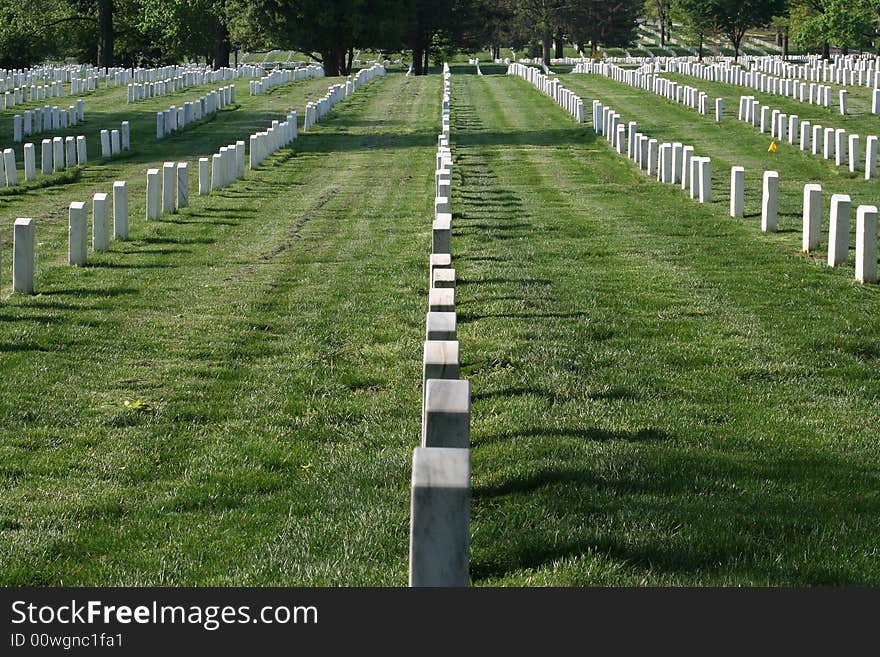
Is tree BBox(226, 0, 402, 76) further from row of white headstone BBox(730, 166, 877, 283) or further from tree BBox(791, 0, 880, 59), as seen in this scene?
row of white headstone BBox(730, 166, 877, 283)

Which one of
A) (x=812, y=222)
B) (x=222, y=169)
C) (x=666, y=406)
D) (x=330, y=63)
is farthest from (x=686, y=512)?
(x=330, y=63)

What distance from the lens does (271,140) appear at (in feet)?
121

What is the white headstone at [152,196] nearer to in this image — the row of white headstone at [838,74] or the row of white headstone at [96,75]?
the row of white headstone at [838,74]

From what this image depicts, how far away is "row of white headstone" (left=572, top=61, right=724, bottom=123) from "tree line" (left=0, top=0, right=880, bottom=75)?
1270 centimetres

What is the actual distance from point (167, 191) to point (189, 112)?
26.3 m

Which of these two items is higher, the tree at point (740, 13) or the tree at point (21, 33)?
the tree at point (740, 13)

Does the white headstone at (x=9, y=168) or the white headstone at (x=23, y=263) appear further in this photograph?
the white headstone at (x=9, y=168)

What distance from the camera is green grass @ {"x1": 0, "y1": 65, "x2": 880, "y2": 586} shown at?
6910mm

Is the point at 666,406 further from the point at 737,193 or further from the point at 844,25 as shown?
the point at 844,25

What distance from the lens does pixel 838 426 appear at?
935cm

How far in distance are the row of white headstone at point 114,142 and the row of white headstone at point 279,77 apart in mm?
23200

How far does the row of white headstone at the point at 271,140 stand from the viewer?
3362 centimetres

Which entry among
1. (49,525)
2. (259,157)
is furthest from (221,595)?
(259,157)

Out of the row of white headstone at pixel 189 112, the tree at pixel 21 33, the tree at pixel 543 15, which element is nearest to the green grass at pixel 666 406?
the row of white headstone at pixel 189 112
